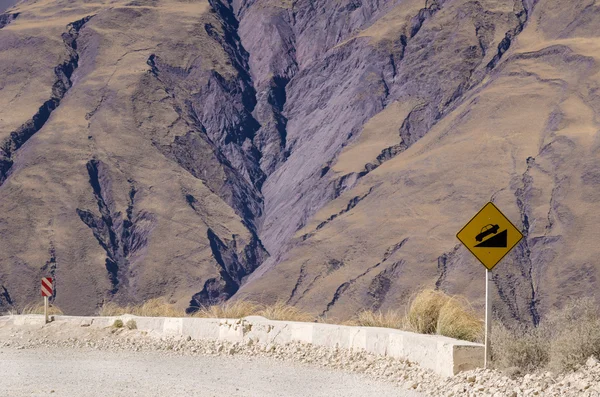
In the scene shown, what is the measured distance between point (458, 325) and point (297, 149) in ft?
318

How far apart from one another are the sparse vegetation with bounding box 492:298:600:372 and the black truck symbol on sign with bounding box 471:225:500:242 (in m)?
1.22

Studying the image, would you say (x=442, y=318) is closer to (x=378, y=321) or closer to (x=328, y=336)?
(x=328, y=336)

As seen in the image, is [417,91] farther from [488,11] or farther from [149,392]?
[149,392]

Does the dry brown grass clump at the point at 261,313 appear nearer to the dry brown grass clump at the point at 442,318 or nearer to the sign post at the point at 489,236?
the dry brown grass clump at the point at 442,318

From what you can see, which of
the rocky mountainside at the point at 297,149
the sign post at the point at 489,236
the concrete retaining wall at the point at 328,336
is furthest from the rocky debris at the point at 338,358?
the rocky mountainside at the point at 297,149

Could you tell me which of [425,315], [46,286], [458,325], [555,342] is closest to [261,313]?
[46,286]

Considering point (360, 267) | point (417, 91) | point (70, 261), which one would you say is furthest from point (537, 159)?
point (70, 261)

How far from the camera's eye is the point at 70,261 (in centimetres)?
8481

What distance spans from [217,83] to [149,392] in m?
107

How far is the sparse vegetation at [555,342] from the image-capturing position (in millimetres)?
12594

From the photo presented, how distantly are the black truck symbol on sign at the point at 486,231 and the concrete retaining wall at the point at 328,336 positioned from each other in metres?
1.35

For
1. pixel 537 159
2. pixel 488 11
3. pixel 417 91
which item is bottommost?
pixel 537 159

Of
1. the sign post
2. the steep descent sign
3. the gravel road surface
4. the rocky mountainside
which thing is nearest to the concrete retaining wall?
the sign post

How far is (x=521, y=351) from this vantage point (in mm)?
13336
